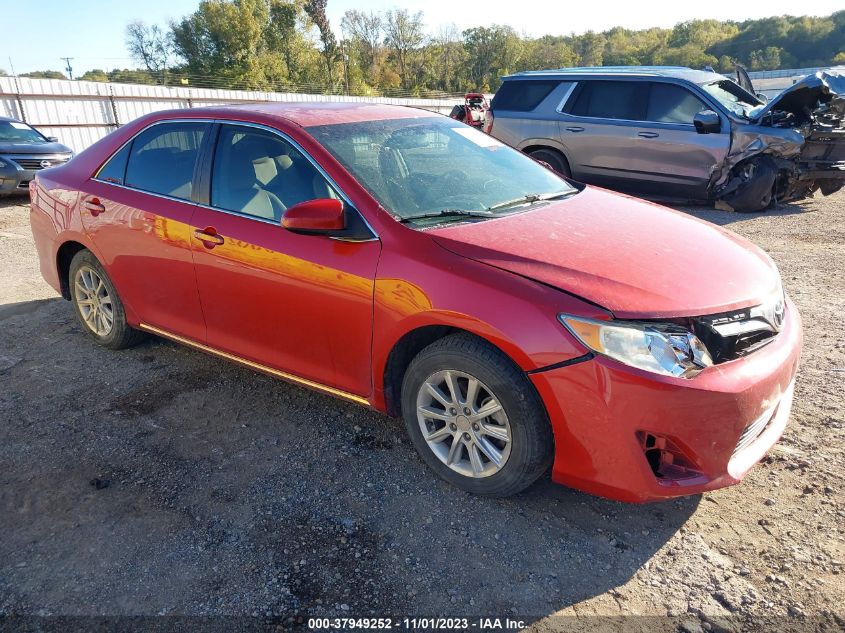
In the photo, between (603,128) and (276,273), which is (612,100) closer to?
(603,128)

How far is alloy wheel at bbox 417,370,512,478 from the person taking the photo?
2.54 meters

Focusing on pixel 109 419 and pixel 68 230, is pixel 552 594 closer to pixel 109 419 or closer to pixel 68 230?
pixel 109 419

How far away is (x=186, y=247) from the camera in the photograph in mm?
3398

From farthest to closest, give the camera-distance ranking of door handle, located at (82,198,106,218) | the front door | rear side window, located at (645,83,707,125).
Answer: rear side window, located at (645,83,707,125) < door handle, located at (82,198,106,218) < the front door

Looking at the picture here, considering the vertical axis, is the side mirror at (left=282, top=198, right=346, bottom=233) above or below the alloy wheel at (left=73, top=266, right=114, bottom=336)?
above

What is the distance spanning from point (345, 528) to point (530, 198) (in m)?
1.99

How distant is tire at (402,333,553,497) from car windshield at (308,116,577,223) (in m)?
0.72

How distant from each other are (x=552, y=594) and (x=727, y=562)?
2.38 feet

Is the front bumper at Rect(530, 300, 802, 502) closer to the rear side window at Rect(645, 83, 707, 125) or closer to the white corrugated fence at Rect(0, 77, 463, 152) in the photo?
the rear side window at Rect(645, 83, 707, 125)

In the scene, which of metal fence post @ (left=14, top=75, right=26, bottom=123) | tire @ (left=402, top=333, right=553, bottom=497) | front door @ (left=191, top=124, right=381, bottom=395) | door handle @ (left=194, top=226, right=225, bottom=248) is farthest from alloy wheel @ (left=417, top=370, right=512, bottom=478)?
metal fence post @ (left=14, top=75, right=26, bottom=123)

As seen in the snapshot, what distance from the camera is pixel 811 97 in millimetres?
7902

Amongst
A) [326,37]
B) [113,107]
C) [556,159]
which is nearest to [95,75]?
[326,37]

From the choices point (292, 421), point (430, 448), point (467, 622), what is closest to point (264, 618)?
point (467, 622)

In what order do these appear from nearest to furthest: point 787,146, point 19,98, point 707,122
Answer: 1. point 707,122
2. point 787,146
3. point 19,98
